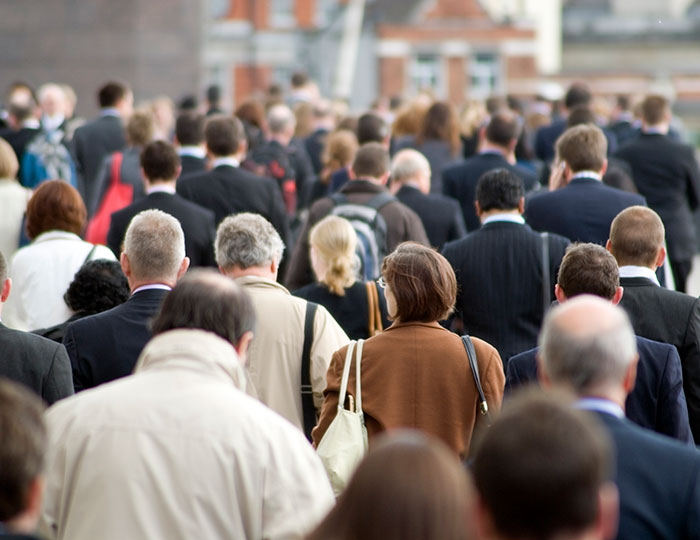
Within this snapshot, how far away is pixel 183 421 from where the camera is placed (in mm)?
3543

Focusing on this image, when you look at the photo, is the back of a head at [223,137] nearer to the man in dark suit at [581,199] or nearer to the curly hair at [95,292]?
the man in dark suit at [581,199]

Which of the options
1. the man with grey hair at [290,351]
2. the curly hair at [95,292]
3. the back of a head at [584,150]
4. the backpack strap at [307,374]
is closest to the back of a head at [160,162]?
the curly hair at [95,292]

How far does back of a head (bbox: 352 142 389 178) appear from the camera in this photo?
8562 mm

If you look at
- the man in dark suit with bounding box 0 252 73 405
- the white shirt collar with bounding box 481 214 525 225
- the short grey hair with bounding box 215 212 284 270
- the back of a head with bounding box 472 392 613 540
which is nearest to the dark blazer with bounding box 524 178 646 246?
the white shirt collar with bounding box 481 214 525 225

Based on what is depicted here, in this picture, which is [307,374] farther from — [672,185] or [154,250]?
[672,185]

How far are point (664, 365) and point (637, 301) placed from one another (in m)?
0.87

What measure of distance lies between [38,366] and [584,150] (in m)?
4.19

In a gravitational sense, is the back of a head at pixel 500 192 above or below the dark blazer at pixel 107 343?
above

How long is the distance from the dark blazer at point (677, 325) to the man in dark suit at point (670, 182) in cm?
486

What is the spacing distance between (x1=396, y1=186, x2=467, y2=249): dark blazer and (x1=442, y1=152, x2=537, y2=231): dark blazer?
1.14m

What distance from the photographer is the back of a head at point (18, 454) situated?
2.67m

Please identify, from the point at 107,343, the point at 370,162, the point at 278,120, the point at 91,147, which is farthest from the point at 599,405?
the point at 91,147

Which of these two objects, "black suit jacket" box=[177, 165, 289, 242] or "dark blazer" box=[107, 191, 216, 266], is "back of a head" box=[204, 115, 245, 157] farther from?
"dark blazer" box=[107, 191, 216, 266]

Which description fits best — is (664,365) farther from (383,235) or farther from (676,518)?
(383,235)
